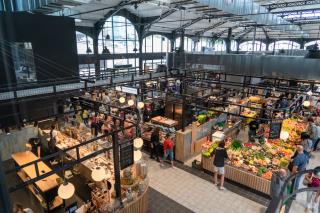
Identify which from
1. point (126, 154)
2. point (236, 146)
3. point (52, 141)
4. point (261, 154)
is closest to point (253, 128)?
point (236, 146)

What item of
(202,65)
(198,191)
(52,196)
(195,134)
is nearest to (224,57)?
(202,65)

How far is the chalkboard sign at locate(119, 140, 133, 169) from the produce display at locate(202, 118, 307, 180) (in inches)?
127

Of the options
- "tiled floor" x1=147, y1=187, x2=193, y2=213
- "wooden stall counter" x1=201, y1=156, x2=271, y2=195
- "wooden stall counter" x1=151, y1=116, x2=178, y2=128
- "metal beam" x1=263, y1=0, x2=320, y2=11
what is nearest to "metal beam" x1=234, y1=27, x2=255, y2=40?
"metal beam" x1=263, y1=0, x2=320, y2=11

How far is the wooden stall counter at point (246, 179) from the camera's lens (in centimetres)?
655

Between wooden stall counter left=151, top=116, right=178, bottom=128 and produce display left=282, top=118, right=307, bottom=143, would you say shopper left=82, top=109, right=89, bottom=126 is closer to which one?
wooden stall counter left=151, top=116, right=178, bottom=128

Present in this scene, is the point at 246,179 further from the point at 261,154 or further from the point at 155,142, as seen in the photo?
the point at 155,142

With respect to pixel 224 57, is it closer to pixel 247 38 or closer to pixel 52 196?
pixel 52 196

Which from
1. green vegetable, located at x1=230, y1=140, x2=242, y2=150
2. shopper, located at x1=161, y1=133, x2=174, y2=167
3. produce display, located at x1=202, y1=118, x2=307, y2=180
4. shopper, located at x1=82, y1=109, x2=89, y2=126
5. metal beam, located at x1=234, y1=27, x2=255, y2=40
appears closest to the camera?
produce display, located at x1=202, y1=118, x2=307, y2=180

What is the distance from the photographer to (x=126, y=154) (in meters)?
5.30

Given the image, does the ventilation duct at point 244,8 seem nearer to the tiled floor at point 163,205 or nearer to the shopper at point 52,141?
the tiled floor at point 163,205

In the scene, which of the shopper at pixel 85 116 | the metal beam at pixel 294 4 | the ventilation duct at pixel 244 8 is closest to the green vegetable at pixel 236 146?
the ventilation duct at pixel 244 8

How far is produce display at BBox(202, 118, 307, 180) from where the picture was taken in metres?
6.88

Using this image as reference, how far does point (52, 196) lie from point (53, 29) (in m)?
7.73

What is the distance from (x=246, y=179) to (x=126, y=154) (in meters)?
3.90
